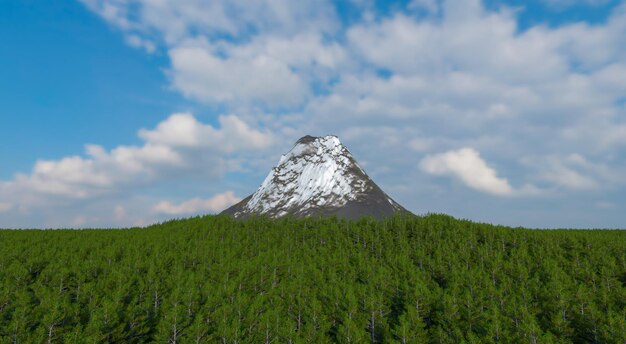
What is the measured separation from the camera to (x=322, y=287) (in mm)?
45062

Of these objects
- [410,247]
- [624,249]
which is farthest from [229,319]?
[624,249]

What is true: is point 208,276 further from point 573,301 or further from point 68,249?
point 573,301

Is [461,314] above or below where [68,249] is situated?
below

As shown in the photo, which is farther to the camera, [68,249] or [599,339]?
[68,249]

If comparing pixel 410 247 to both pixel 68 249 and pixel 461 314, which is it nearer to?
pixel 461 314

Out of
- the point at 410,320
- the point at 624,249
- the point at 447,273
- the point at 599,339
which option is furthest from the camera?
the point at 624,249

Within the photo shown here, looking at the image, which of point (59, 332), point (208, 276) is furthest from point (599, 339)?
point (59, 332)

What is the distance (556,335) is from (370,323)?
716 inches

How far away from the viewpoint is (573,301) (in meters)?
39.2

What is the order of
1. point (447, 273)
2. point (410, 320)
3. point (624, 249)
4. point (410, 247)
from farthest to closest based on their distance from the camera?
point (410, 247) → point (624, 249) → point (447, 273) → point (410, 320)

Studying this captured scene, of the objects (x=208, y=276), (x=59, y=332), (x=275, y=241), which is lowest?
(x=59, y=332)

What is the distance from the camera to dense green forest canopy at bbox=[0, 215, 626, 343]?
35.0 meters

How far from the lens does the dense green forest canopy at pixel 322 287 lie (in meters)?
35.0

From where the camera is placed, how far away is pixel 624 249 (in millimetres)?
56219
